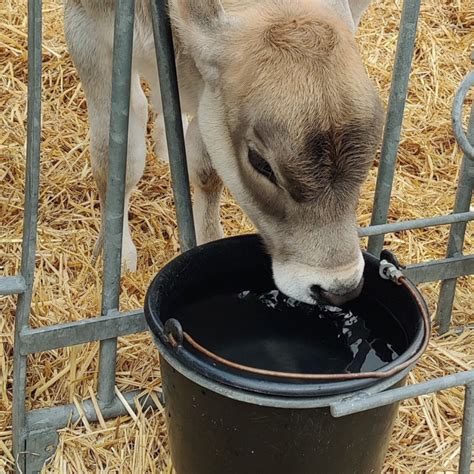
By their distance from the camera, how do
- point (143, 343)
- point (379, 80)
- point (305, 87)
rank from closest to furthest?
point (305, 87) < point (143, 343) < point (379, 80)

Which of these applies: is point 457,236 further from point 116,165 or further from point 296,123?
point 116,165

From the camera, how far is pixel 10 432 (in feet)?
9.76

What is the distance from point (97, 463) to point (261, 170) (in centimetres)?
113

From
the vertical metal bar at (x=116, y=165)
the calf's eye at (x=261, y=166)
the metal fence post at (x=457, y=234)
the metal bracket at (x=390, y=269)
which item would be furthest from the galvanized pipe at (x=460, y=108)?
the vertical metal bar at (x=116, y=165)

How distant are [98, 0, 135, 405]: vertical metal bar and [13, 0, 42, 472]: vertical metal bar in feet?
0.75

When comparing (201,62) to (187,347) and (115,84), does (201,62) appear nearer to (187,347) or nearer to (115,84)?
(115,84)

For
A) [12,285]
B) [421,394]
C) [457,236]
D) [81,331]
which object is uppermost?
[421,394]

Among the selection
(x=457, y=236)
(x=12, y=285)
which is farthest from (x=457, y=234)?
(x=12, y=285)

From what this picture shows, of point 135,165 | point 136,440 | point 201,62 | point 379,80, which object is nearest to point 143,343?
point 136,440

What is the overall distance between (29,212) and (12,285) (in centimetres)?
22

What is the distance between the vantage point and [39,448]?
9.62 feet

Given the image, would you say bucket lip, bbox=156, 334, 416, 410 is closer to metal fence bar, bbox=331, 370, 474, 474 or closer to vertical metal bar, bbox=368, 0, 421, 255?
metal fence bar, bbox=331, 370, 474, 474

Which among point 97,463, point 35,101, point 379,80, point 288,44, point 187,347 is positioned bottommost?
point 97,463

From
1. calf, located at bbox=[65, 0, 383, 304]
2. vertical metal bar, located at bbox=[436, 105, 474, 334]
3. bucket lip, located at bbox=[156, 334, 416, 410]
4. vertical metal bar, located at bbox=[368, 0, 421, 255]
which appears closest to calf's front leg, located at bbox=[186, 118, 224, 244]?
calf, located at bbox=[65, 0, 383, 304]
